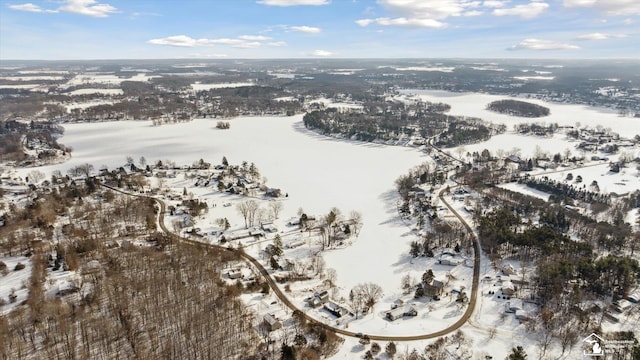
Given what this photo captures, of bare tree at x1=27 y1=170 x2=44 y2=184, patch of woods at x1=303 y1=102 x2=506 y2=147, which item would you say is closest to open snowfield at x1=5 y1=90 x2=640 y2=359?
bare tree at x1=27 y1=170 x2=44 y2=184

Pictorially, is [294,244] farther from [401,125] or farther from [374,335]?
[401,125]

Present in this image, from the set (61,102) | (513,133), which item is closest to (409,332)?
(513,133)

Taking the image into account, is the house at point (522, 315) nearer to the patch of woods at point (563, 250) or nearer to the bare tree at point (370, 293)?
the patch of woods at point (563, 250)

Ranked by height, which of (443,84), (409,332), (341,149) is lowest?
(409,332)

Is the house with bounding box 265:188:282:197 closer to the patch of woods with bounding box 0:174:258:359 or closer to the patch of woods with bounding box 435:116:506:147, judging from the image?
the patch of woods with bounding box 0:174:258:359

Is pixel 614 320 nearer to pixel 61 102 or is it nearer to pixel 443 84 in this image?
pixel 61 102

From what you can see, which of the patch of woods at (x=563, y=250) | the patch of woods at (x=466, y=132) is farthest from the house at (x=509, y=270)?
the patch of woods at (x=466, y=132)
